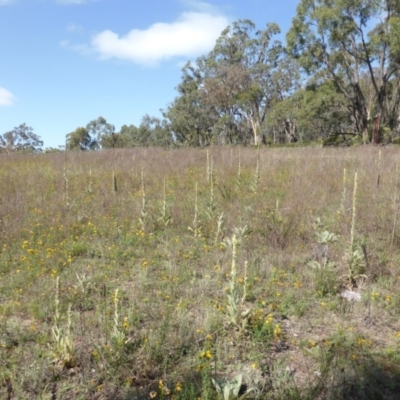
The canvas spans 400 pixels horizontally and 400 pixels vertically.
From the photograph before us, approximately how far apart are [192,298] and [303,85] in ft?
115

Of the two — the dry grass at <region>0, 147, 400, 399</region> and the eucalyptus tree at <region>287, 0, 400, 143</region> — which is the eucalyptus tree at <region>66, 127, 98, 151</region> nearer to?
the eucalyptus tree at <region>287, 0, 400, 143</region>

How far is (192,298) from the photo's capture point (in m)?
3.74

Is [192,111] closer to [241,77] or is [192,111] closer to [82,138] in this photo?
[241,77]

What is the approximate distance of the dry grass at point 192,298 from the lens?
262cm

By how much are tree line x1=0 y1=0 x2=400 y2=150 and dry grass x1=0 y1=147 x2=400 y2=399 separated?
941 cm

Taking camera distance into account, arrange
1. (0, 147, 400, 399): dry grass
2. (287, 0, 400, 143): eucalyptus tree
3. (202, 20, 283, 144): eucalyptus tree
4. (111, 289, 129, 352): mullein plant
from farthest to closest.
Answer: (202, 20, 283, 144): eucalyptus tree < (287, 0, 400, 143): eucalyptus tree < (111, 289, 129, 352): mullein plant < (0, 147, 400, 399): dry grass

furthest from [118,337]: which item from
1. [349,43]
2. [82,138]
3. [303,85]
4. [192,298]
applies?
[82,138]

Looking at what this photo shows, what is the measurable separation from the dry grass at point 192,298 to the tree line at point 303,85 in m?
9.41

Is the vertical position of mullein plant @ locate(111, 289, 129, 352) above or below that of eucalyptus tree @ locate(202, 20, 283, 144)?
below

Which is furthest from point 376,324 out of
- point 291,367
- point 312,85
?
point 312,85

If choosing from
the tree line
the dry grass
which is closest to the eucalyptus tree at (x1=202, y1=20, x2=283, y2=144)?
the tree line

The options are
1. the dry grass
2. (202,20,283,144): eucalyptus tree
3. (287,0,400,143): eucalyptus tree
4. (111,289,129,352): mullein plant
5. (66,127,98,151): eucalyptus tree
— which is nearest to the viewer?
the dry grass

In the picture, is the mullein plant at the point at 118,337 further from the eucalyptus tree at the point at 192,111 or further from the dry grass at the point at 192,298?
the eucalyptus tree at the point at 192,111

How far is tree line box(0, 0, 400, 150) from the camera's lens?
2220 cm
